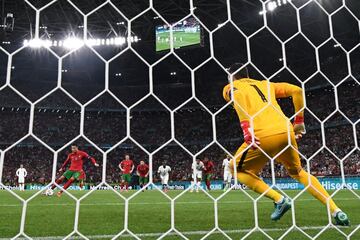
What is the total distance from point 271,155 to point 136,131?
2808cm

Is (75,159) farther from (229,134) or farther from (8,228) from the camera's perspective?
(229,134)

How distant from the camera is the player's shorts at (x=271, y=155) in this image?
3.38m

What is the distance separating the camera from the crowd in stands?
2423cm

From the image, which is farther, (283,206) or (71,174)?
(71,174)

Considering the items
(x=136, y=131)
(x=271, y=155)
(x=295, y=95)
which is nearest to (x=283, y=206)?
(x=271, y=155)

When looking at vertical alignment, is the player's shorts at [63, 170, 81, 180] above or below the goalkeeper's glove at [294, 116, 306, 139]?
below

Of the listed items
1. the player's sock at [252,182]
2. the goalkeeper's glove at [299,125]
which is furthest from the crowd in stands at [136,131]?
the goalkeeper's glove at [299,125]

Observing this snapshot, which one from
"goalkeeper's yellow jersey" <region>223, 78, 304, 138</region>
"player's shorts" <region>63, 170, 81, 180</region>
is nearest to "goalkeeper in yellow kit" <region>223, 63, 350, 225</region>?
"goalkeeper's yellow jersey" <region>223, 78, 304, 138</region>

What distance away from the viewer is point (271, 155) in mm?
3586

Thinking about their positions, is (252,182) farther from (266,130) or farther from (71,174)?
(71,174)

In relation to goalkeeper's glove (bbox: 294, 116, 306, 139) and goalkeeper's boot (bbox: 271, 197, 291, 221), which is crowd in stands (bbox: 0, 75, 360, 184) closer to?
goalkeeper's boot (bbox: 271, 197, 291, 221)

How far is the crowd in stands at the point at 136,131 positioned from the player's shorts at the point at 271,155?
18619mm

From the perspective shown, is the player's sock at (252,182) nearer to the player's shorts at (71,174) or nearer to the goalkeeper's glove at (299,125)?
the goalkeeper's glove at (299,125)

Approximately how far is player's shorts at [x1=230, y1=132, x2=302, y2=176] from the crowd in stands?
61.1 feet
